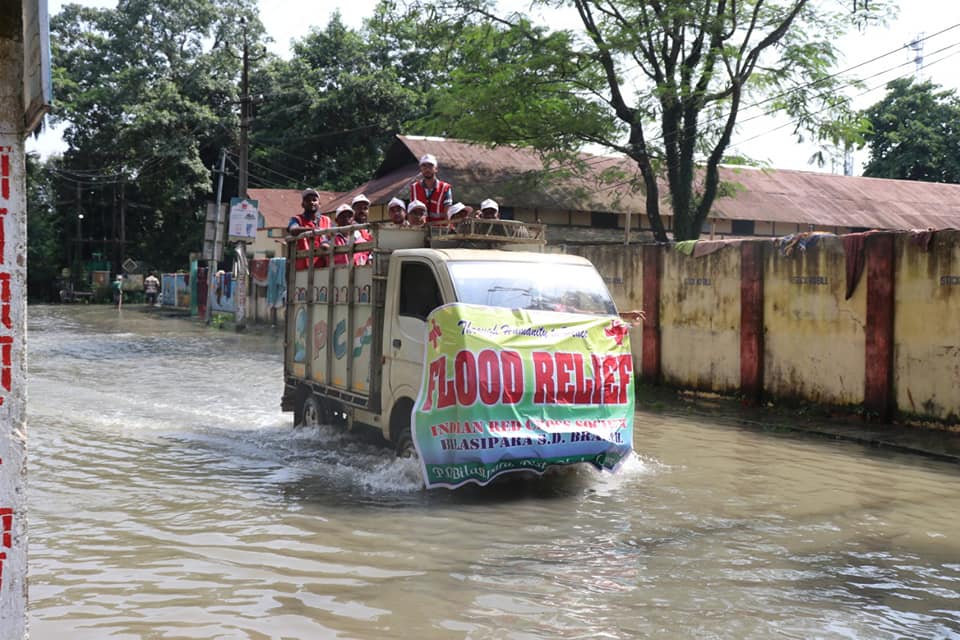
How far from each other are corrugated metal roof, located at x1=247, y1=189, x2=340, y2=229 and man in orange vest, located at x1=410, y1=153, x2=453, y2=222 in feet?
110

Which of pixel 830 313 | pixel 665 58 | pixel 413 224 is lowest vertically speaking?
pixel 830 313

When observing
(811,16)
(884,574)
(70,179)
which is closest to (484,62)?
(811,16)

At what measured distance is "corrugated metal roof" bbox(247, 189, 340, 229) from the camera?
43.2 m

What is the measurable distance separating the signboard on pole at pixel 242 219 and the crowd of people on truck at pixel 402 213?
17659 millimetres

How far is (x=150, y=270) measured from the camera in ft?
181

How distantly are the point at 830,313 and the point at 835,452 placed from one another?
8.67 ft

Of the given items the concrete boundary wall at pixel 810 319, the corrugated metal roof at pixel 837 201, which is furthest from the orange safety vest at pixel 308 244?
the corrugated metal roof at pixel 837 201

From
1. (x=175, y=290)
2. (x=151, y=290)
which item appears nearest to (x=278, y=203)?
(x=175, y=290)

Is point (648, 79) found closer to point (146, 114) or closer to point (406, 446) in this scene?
point (406, 446)

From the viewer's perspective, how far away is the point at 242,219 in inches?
1113

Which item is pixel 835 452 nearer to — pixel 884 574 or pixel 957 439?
pixel 957 439

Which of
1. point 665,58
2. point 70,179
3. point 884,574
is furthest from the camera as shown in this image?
point 70,179

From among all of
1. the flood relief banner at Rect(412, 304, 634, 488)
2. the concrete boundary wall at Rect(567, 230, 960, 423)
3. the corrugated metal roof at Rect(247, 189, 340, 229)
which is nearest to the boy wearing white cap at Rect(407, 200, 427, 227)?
the flood relief banner at Rect(412, 304, 634, 488)

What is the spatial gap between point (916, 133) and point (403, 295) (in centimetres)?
4037
